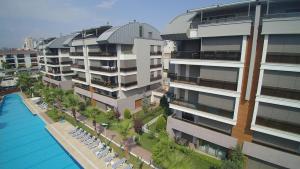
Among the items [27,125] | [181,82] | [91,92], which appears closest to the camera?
[181,82]

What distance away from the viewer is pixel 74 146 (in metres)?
22.7

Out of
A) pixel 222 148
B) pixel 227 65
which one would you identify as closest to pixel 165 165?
pixel 222 148

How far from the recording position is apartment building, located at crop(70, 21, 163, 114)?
3056cm

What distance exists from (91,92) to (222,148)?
92.4 ft

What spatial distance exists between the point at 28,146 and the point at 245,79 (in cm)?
2939

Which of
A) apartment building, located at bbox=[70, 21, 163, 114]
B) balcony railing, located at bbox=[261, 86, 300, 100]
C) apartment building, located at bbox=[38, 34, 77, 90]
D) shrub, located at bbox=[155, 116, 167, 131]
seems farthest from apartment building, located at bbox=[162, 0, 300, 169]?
apartment building, located at bbox=[38, 34, 77, 90]

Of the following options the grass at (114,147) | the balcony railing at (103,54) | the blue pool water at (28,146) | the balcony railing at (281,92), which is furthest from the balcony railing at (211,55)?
the blue pool water at (28,146)

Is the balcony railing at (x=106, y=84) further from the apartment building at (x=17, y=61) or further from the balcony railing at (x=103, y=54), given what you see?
the apartment building at (x=17, y=61)

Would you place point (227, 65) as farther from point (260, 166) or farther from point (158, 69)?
point (158, 69)

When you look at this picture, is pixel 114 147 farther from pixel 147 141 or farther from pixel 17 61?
pixel 17 61

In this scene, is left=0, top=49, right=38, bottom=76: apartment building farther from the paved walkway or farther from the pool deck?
the paved walkway

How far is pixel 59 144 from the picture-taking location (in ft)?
78.6

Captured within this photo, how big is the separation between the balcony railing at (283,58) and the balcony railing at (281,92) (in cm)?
232

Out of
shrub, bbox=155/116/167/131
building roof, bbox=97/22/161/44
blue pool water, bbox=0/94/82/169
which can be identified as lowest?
blue pool water, bbox=0/94/82/169
